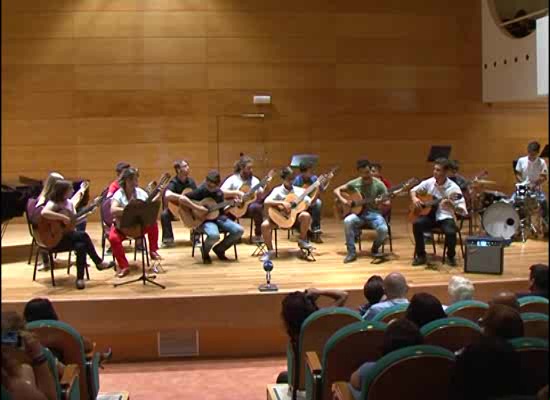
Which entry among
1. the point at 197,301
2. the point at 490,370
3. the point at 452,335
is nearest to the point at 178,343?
the point at 197,301

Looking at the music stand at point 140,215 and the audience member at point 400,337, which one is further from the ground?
the music stand at point 140,215

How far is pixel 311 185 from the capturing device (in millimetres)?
9062

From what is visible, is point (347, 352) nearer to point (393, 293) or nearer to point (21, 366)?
point (393, 293)

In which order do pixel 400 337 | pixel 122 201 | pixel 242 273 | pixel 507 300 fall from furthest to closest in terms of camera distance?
pixel 242 273 < pixel 122 201 < pixel 507 300 < pixel 400 337

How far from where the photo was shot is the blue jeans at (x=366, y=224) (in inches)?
326

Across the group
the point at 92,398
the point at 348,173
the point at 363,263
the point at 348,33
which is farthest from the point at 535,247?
the point at 92,398

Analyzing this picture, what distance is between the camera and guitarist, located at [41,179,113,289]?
6949 mm

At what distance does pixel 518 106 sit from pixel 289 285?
7129 millimetres

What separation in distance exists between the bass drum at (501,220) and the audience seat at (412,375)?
6.08 meters

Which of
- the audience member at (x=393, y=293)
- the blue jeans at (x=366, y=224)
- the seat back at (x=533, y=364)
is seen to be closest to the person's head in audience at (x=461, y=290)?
the audience member at (x=393, y=293)

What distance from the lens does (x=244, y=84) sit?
38.8 ft

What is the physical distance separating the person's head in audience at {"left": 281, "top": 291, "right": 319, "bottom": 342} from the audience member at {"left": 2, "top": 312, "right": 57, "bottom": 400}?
5.60ft

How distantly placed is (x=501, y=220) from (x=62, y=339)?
6.27 metres

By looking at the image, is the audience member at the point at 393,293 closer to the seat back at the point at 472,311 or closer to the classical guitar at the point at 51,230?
the seat back at the point at 472,311
